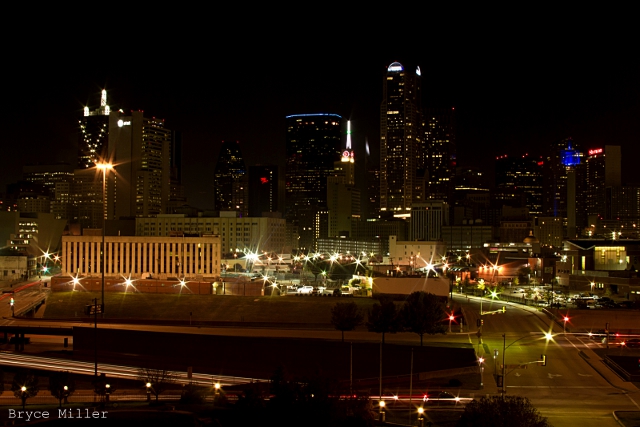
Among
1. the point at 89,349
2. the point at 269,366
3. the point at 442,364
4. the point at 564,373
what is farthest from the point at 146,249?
the point at 564,373

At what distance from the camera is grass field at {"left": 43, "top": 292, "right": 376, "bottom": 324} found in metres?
53.8

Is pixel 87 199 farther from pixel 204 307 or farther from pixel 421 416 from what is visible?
pixel 421 416

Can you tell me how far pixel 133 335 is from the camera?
4266 centimetres

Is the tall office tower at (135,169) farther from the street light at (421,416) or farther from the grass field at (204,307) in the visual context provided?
the street light at (421,416)

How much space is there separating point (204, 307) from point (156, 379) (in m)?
24.3

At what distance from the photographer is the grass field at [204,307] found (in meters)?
53.8

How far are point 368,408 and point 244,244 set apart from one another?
107 metres

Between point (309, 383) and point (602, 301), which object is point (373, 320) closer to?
point (309, 383)

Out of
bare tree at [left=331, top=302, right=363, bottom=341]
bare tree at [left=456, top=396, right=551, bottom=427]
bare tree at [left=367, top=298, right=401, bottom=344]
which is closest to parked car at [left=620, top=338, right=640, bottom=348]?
bare tree at [left=367, top=298, right=401, bottom=344]

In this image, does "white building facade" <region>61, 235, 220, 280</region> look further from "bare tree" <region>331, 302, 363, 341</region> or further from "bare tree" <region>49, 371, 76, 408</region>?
"bare tree" <region>49, 371, 76, 408</region>

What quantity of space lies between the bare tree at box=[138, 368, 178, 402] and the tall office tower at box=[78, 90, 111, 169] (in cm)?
14364

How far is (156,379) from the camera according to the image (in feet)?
108

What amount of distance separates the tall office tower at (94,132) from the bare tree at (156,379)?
5655 inches

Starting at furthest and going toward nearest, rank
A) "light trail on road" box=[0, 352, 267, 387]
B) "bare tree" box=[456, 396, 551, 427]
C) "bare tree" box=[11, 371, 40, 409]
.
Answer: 1. "light trail on road" box=[0, 352, 267, 387]
2. "bare tree" box=[11, 371, 40, 409]
3. "bare tree" box=[456, 396, 551, 427]
